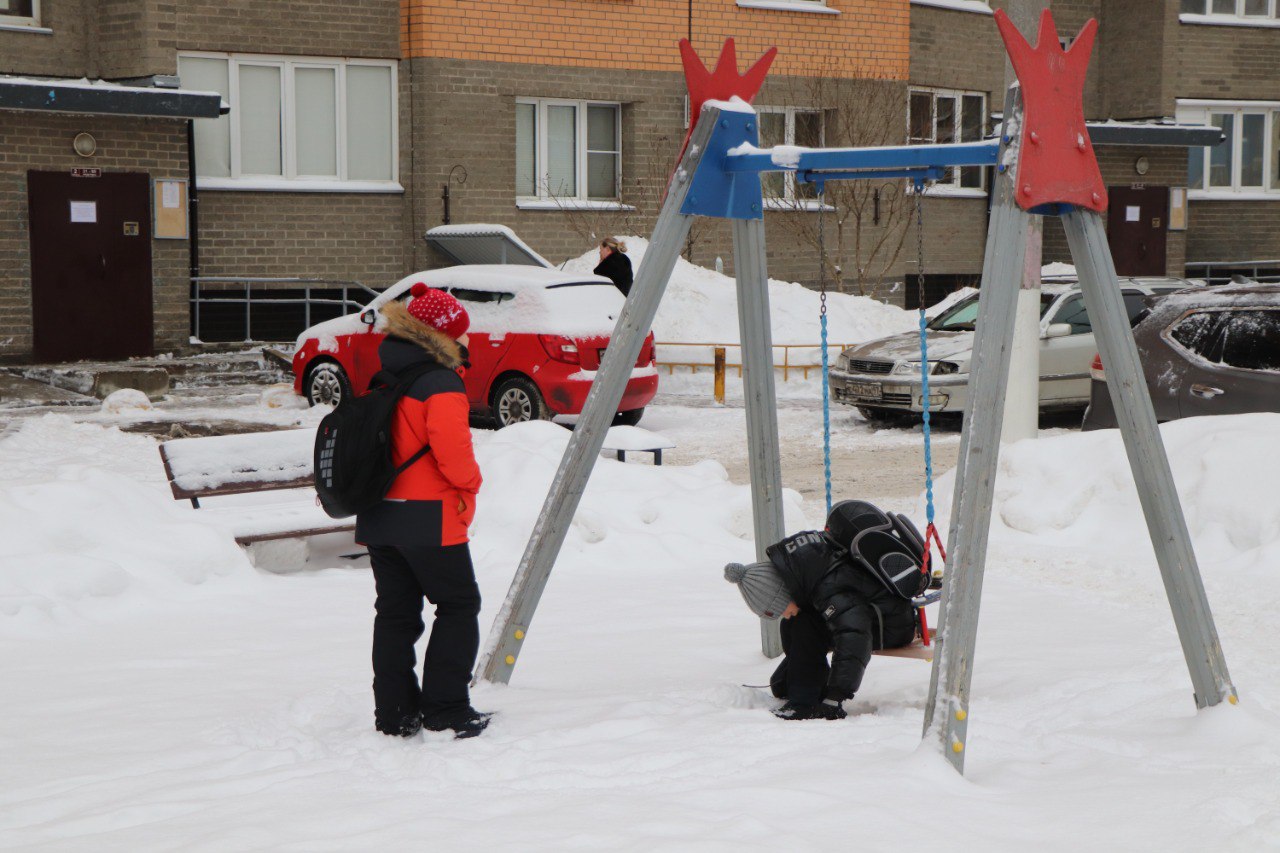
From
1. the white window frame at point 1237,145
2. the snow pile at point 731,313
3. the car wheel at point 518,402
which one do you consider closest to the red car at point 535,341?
the car wheel at point 518,402

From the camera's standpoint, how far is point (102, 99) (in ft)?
61.2

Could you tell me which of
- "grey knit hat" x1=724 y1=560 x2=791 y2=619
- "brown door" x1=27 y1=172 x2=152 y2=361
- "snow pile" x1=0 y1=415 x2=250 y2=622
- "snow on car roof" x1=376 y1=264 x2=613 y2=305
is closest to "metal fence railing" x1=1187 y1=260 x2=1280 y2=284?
"snow on car roof" x1=376 y1=264 x2=613 y2=305

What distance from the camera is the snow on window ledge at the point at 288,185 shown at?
21.0 metres

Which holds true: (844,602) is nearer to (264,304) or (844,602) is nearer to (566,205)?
(264,304)

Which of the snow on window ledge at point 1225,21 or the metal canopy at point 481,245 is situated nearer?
the metal canopy at point 481,245

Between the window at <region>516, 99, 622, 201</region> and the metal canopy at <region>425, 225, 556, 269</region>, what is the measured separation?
1613 millimetres

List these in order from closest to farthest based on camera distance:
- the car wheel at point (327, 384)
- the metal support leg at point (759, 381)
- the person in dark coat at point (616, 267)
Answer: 1. the metal support leg at point (759, 381)
2. the car wheel at point (327, 384)
3. the person in dark coat at point (616, 267)

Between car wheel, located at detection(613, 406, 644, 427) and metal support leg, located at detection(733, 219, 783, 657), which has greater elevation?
metal support leg, located at detection(733, 219, 783, 657)

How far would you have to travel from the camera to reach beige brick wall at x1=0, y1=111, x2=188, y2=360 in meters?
19.0

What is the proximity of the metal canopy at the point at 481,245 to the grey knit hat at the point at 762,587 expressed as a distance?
15258 mm

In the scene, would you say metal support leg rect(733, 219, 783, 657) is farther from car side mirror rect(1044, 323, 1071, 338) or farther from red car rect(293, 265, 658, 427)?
car side mirror rect(1044, 323, 1071, 338)

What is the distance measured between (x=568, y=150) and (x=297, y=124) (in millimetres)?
4259

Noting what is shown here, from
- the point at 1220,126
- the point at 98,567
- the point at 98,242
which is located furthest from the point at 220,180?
the point at 1220,126

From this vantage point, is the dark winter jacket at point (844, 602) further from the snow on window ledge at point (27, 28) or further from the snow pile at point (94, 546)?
the snow on window ledge at point (27, 28)
